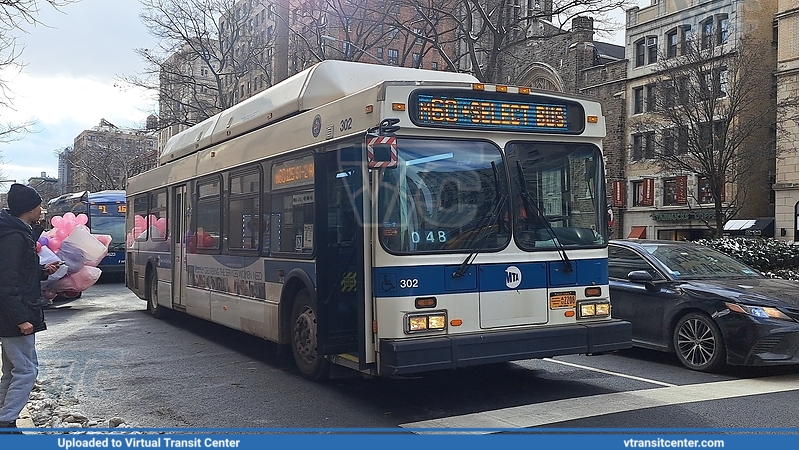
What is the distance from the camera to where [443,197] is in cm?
672

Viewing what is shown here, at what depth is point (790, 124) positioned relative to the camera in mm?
35500

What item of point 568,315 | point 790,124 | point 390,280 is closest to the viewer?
point 390,280

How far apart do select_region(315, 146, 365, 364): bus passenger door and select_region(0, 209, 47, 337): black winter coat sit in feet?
8.61

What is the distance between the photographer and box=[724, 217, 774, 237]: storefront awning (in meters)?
38.7

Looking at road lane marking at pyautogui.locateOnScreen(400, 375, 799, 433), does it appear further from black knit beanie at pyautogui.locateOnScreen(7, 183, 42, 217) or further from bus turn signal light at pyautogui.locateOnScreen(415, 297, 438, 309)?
black knit beanie at pyautogui.locateOnScreen(7, 183, 42, 217)

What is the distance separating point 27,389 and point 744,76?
2587 cm

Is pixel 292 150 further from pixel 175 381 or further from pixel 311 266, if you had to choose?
pixel 175 381

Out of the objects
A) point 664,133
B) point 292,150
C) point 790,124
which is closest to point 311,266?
point 292,150

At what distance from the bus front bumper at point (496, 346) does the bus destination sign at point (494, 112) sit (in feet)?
6.22

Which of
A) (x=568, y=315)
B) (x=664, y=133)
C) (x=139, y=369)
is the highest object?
(x=664, y=133)

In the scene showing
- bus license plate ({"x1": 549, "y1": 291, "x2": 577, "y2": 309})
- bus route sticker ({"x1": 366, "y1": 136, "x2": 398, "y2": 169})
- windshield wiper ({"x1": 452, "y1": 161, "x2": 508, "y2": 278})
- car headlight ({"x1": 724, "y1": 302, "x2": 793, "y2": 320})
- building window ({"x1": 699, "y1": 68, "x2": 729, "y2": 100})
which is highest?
building window ({"x1": 699, "y1": 68, "x2": 729, "y2": 100})

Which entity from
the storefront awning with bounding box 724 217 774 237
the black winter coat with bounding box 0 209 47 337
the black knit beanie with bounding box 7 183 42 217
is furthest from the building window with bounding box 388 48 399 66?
the black winter coat with bounding box 0 209 47 337

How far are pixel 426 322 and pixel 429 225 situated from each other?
85 centimetres

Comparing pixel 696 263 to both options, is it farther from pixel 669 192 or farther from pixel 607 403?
pixel 669 192
